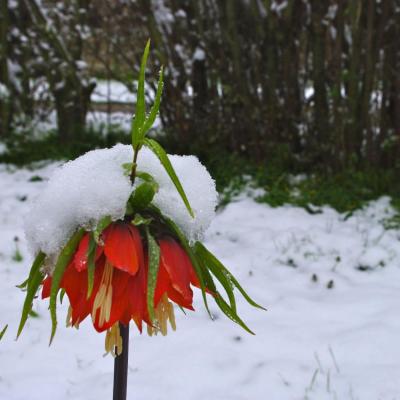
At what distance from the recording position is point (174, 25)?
4051 millimetres

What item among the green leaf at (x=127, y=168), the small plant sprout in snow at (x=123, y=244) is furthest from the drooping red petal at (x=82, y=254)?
the green leaf at (x=127, y=168)

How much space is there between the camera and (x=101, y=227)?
70 centimetres

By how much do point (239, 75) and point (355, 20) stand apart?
83 centimetres

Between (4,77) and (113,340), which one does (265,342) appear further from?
(4,77)

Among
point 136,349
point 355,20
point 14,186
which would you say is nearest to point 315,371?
point 136,349

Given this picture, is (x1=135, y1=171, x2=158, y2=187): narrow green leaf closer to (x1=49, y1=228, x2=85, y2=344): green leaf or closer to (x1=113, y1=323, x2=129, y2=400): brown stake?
(x1=49, y1=228, x2=85, y2=344): green leaf

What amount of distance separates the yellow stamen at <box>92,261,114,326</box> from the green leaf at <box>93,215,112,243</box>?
0.14 feet

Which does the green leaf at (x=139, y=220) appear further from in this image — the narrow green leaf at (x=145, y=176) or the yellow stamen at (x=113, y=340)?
the yellow stamen at (x=113, y=340)

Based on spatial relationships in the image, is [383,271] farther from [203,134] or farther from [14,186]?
[14,186]

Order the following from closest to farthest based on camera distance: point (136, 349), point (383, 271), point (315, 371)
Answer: point (315, 371), point (136, 349), point (383, 271)

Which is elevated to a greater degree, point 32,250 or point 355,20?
point 355,20

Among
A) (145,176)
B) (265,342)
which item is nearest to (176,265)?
(145,176)

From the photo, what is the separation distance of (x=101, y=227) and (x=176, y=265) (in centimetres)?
11

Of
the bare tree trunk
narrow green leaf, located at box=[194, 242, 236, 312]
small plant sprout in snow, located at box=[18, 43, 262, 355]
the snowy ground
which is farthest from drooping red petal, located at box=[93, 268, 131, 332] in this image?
the bare tree trunk
